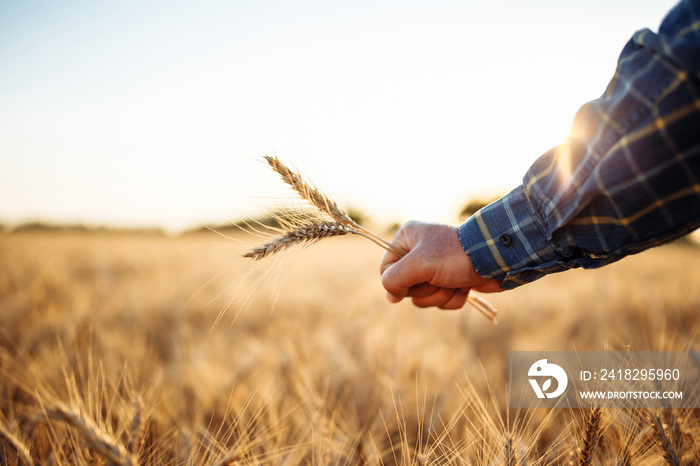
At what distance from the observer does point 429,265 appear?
122 cm

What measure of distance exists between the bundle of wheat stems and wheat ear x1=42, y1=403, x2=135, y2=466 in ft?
1.91

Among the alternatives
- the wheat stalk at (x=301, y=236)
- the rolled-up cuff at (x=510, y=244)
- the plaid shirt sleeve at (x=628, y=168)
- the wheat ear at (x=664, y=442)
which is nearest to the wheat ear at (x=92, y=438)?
the wheat stalk at (x=301, y=236)

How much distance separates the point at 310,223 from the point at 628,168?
0.99m

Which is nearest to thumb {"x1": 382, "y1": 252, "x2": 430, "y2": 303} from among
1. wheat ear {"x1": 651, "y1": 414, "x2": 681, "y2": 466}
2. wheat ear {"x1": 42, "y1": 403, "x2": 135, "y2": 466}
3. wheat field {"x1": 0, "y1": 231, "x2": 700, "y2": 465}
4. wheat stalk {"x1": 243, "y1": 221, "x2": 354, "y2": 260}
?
wheat stalk {"x1": 243, "y1": 221, "x2": 354, "y2": 260}

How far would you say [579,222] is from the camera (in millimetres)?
1029

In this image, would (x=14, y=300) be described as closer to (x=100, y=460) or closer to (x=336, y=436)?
(x=100, y=460)

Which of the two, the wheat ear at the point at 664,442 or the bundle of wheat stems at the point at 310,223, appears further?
the bundle of wheat stems at the point at 310,223

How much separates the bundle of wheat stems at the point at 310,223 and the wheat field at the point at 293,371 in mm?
109

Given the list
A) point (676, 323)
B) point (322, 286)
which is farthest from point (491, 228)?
point (322, 286)

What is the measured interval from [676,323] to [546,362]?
9.33 feet

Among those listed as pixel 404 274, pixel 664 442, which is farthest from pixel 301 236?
pixel 664 442

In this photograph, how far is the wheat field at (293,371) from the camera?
42.4 inches

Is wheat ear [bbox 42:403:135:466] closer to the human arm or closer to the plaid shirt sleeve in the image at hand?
the human arm

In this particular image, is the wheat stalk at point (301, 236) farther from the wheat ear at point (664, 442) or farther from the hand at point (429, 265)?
the wheat ear at point (664, 442)
